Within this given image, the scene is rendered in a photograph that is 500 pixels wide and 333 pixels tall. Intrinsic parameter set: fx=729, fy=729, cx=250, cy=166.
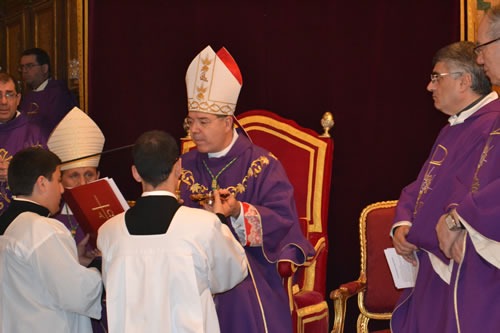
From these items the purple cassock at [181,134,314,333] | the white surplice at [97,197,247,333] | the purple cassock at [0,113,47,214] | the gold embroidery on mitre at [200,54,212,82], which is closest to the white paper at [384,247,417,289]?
the purple cassock at [181,134,314,333]

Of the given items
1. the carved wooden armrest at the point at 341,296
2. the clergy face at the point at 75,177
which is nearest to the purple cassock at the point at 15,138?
the clergy face at the point at 75,177

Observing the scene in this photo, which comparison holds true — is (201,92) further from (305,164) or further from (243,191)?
(305,164)

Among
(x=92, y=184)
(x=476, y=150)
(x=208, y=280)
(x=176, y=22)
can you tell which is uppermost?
(x=176, y=22)

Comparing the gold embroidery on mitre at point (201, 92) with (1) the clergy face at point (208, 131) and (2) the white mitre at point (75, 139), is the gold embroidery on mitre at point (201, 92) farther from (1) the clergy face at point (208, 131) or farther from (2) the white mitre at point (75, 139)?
(2) the white mitre at point (75, 139)

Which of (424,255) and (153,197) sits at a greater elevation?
(153,197)

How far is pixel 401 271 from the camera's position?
11.2 ft

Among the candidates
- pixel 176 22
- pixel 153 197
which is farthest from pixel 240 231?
pixel 176 22

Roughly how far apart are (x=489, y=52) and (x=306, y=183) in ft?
5.92

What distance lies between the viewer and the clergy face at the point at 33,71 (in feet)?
19.9

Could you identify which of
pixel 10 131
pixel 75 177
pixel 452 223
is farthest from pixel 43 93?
pixel 452 223

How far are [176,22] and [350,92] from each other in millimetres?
1431

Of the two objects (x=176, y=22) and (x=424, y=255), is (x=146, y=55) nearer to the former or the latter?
(x=176, y=22)

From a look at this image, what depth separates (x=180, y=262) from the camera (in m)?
2.94

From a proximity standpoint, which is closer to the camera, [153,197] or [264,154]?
[153,197]
